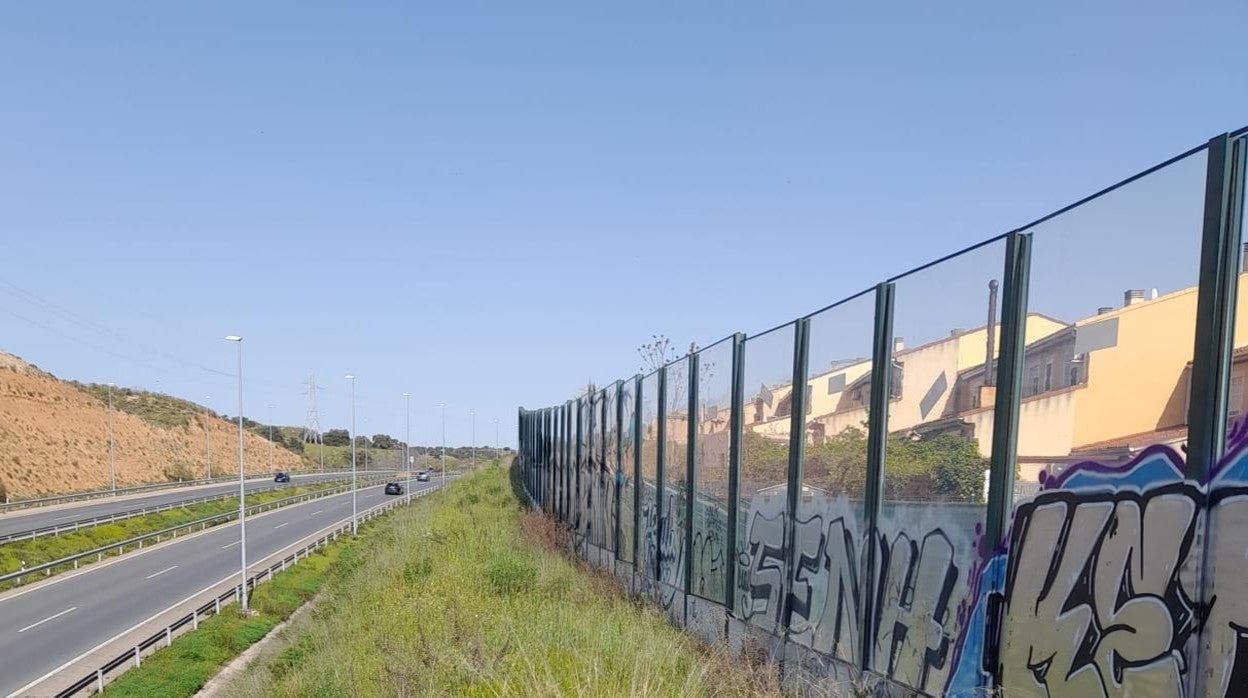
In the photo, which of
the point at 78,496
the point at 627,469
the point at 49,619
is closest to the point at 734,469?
the point at 627,469

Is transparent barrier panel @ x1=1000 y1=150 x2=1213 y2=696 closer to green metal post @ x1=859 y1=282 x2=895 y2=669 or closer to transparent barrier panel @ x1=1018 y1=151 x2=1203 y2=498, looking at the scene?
transparent barrier panel @ x1=1018 y1=151 x2=1203 y2=498

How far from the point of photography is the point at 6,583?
126 ft

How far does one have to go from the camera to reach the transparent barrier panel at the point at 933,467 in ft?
16.8

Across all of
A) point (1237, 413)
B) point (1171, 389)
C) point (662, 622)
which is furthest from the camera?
point (662, 622)

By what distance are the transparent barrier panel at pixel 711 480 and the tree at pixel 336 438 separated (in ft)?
618

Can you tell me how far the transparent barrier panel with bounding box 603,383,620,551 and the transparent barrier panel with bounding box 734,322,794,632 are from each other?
691 cm

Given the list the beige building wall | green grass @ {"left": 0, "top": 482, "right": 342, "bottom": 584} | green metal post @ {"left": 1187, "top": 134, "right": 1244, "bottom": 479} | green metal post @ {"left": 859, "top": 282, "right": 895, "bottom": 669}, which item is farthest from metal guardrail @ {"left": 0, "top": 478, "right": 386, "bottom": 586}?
green metal post @ {"left": 1187, "top": 134, "right": 1244, "bottom": 479}

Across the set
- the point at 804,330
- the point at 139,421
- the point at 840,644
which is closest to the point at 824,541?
the point at 840,644

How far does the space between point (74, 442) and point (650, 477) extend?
91.5m

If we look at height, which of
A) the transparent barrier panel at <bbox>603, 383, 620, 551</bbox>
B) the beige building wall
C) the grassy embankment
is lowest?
the grassy embankment

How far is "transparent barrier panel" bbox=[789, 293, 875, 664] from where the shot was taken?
6.46 m

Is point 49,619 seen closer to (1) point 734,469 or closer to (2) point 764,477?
(1) point 734,469

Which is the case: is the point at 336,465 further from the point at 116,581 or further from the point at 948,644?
the point at 948,644

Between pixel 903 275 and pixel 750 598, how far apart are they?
3.38 meters
